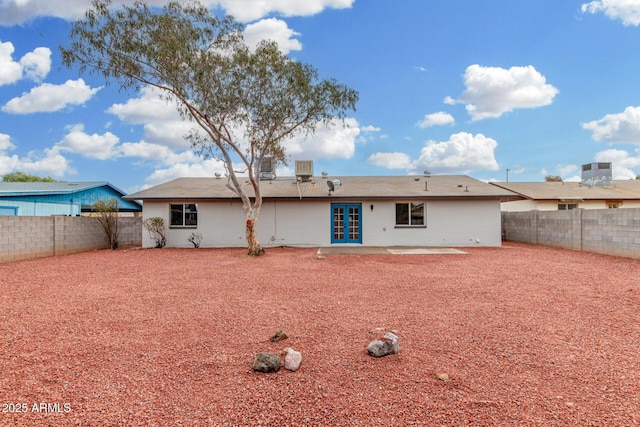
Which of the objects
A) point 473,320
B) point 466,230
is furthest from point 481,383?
point 466,230

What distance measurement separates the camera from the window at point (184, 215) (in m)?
14.7

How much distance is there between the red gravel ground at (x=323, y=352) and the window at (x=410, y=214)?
289 inches

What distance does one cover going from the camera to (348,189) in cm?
1515

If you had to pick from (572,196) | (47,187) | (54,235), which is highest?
(47,187)

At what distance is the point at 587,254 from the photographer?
1135cm

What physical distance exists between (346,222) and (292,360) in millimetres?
11551

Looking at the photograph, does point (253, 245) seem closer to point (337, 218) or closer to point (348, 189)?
point (337, 218)

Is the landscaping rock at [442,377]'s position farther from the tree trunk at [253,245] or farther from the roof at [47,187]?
the roof at [47,187]

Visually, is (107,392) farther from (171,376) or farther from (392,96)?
(392,96)

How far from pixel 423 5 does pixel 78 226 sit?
52.0ft

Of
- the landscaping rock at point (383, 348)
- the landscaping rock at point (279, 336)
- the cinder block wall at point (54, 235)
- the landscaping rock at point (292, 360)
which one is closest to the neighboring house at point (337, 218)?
the cinder block wall at point (54, 235)

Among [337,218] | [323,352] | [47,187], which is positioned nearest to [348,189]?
[337,218]

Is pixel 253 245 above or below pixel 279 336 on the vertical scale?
above

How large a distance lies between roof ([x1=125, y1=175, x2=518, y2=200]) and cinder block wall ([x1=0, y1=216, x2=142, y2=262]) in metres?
2.25
